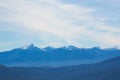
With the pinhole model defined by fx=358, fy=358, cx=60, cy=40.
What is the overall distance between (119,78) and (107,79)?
741 cm

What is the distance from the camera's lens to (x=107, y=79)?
199250 millimetres

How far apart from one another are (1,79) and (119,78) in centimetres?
6451

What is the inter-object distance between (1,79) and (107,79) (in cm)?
5862

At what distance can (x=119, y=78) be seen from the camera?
195000 mm

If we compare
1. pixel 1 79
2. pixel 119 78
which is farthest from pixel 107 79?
pixel 1 79

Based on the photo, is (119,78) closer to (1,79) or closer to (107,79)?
(107,79)

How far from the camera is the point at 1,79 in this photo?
196000 mm
